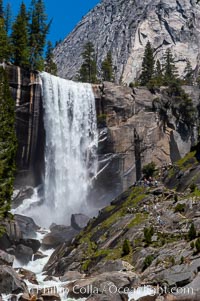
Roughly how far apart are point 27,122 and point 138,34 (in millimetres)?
87353

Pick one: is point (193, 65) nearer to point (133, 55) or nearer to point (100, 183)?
point (133, 55)

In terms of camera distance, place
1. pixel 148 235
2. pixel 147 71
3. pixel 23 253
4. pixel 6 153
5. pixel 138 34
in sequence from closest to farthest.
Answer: pixel 148 235 → pixel 6 153 → pixel 23 253 → pixel 147 71 → pixel 138 34

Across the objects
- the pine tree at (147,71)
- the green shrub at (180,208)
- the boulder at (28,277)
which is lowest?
the boulder at (28,277)

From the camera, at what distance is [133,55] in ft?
459

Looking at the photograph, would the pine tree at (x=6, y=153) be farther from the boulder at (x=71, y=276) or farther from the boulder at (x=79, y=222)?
the boulder at (x=79, y=222)

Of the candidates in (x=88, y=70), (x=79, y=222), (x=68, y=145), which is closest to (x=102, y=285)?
(x=79, y=222)

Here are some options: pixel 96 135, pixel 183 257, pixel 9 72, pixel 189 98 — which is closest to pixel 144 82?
pixel 189 98

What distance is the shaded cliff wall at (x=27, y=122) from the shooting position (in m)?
64.9

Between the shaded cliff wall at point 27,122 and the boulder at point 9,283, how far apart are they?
35818mm

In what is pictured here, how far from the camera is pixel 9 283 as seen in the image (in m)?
30.2

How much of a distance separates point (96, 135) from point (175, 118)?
13.9m

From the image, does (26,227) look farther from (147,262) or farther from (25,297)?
(25,297)

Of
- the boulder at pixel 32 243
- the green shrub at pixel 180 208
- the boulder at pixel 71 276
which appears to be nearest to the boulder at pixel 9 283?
the boulder at pixel 71 276

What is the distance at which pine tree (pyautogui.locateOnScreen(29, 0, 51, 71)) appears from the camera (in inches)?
2928
